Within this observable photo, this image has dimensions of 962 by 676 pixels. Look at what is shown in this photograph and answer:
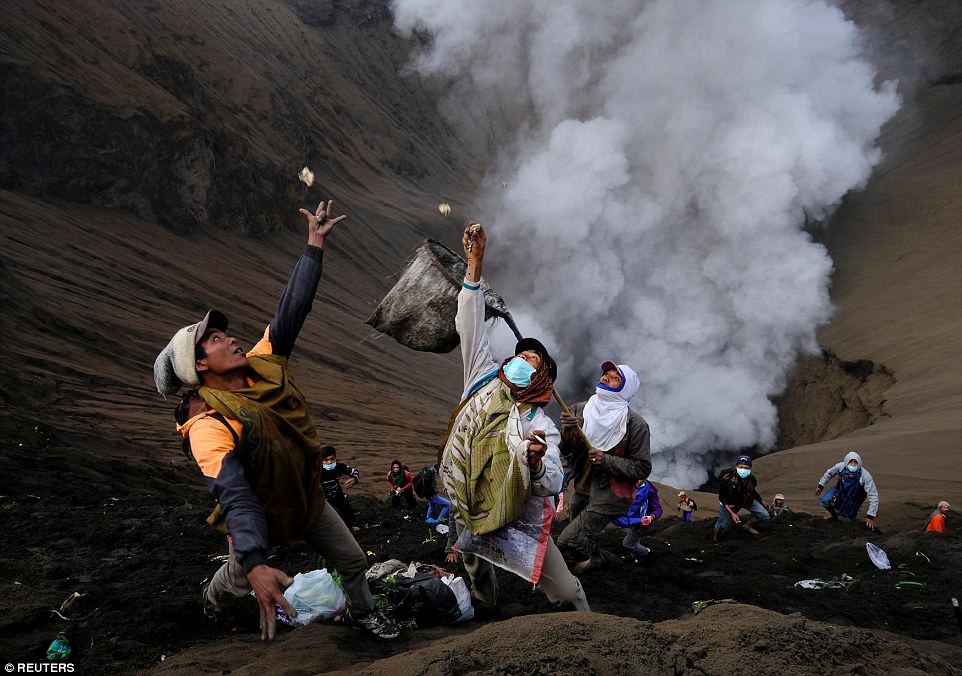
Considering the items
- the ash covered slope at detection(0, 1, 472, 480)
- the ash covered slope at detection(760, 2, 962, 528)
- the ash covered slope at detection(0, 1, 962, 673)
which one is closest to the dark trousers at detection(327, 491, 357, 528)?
the ash covered slope at detection(0, 1, 962, 673)

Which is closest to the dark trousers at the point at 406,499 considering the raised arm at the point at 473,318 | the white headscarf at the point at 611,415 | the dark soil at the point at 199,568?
the dark soil at the point at 199,568

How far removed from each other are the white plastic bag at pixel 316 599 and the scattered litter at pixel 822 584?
11.9 feet

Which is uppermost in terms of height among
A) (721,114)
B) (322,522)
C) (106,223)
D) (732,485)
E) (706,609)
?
(721,114)

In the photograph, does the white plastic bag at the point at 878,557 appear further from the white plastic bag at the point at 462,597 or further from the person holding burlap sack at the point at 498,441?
the white plastic bag at the point at 462,597

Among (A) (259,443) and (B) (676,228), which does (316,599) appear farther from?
(B) (676,228)

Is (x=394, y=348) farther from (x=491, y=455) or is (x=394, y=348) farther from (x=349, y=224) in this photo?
(x=491, y=455)

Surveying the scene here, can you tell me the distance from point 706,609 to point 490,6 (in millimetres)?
43587

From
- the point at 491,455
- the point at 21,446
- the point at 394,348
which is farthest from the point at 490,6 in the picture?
the point at 491,455

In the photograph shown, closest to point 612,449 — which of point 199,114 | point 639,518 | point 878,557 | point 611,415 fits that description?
point 611,415

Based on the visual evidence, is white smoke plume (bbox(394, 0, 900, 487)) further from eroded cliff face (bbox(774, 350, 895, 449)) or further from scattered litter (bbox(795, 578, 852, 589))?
scattered litter (bbox(795, 578, 852, 589))

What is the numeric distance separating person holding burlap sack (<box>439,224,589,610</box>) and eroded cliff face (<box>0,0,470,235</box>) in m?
19.7

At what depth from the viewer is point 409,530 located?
6.83 meters

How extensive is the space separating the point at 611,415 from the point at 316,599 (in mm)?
2147

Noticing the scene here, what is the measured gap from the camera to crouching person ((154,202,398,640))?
7.11 feet
